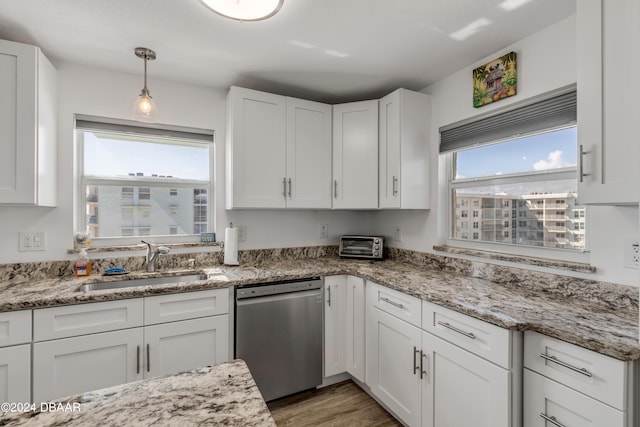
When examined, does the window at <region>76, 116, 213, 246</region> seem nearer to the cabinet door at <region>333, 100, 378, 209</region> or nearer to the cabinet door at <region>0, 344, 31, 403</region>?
the cabinet door at <region>0, 344, 31, 403</region>

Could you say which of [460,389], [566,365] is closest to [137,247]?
[460,389]

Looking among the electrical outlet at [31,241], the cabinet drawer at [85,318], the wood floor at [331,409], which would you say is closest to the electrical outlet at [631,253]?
the wood floor at [331,409]

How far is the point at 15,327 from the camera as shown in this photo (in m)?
1.54

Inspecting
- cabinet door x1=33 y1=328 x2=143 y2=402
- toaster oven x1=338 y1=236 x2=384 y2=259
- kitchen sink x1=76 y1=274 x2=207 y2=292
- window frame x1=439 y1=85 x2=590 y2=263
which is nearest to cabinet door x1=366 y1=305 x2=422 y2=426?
toaster oven x1=338 y1=236 x2=384 y2=259

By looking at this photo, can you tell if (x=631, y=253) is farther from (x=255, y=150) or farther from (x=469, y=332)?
(x=255, y=150)

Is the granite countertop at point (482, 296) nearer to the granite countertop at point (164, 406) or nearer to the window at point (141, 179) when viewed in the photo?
the window at point (141, 179)

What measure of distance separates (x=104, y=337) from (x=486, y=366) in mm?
1928

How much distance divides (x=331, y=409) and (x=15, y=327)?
1.83m

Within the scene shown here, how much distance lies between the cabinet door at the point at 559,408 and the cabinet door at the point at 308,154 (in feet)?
5.88

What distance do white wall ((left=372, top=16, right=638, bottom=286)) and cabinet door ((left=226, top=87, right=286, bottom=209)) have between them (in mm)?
1165

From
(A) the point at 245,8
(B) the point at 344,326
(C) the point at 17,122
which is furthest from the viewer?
(B) the point at 344,326

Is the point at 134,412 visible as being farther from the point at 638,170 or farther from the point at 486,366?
the point at 638,170

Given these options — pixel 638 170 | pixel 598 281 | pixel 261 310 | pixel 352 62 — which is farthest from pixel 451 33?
pixel 261 310

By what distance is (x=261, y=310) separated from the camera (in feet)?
6.69
